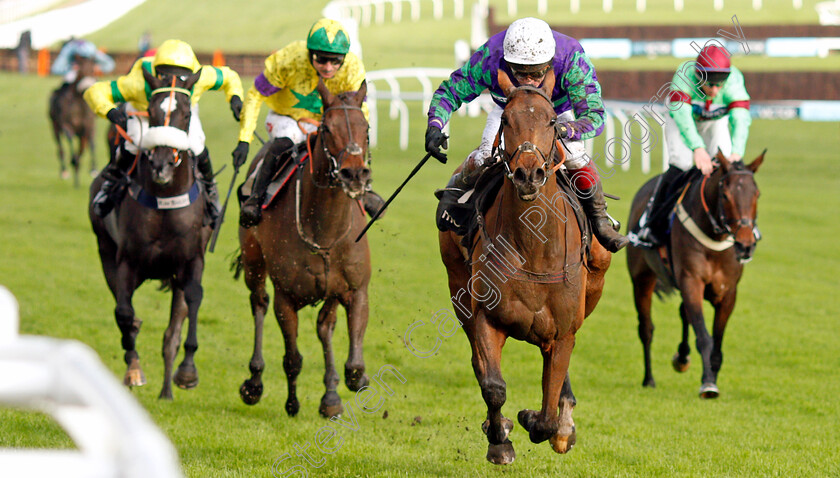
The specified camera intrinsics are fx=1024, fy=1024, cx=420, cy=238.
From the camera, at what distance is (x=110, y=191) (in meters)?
7.29

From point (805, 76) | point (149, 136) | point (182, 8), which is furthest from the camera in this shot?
point (182, 8)

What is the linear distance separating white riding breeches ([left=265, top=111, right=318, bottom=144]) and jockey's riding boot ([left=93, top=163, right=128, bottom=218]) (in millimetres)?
1126

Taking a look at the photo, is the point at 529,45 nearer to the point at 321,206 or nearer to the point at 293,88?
the point at 321,206

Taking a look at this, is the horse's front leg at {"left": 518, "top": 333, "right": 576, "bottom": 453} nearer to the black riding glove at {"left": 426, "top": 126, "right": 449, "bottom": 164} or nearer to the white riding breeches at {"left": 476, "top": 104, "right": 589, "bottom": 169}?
the white riding breeches at {"left": 476, "top": 104, "right": 589, "bottom": 169}

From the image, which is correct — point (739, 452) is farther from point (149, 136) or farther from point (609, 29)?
point (609, 29)

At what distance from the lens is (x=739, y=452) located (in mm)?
5910

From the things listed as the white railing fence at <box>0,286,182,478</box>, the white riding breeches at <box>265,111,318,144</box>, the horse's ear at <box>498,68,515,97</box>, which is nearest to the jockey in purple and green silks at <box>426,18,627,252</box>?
the horse's ear at <box>498,68,515,97</box>

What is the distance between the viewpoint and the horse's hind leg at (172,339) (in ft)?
23.3

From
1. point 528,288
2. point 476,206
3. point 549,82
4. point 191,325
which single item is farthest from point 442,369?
point 549,82

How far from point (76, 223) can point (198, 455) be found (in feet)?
32.7

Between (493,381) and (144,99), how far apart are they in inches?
153

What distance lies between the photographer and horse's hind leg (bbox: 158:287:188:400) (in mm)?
7116

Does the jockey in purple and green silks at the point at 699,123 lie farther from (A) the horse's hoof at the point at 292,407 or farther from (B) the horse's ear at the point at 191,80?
(B) the horse's ear at the point at 191,80

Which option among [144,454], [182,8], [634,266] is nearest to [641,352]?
[634,266]
